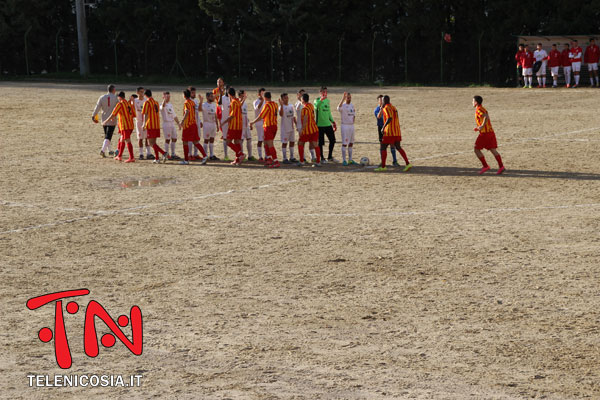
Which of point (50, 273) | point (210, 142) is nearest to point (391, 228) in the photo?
point (50, 273)

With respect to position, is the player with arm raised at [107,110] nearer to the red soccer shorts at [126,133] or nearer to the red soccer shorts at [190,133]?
the red soccer shorts at [126,133]

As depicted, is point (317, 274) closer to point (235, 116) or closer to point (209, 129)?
point (235, 116)

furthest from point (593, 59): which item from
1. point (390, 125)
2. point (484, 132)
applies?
point (390, 125)

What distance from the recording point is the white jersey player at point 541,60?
138ft

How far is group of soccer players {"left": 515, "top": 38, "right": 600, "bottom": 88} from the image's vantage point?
1646 inches

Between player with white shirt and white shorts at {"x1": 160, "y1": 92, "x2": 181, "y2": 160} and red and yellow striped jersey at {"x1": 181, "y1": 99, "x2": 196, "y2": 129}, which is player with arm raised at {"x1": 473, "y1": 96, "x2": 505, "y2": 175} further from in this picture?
player with white shirt and white shorts at {"x1": 160, "y1": 92, "x2": 181, "y2": 160}

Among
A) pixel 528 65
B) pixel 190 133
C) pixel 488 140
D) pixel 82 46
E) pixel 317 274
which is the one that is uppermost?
pixel 82 46

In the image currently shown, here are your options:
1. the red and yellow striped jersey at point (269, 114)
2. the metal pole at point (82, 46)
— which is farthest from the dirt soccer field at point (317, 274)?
the metal pole at point (82, 46)

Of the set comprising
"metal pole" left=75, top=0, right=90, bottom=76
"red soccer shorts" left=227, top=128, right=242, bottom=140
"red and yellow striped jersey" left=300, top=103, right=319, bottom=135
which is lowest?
"red soccer shorts" left=227, top=128, right=242, bottom=140

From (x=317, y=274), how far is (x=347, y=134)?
10.5 metres

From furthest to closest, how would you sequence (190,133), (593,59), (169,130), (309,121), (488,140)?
(593,59) → (169,130) → (190,133) → (309,121) → (488,140)

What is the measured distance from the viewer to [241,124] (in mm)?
22297

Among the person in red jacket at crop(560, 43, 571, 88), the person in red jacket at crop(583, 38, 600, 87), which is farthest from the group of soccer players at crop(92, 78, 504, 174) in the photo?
the person in red jacket at crop(583, 38, 600, 87)

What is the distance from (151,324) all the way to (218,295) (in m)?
1.31
